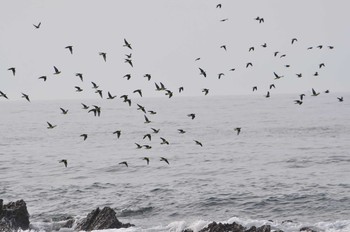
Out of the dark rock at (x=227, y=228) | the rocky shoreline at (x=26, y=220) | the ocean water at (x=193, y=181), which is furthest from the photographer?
the ocean water at (x=193, y=181)

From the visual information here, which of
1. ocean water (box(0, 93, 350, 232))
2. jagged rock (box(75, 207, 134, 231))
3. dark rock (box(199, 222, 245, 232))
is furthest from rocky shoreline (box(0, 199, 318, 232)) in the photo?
dark rock (box(199, 222, 245, 232))

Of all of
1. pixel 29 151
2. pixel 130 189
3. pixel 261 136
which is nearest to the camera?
pixel 130 189

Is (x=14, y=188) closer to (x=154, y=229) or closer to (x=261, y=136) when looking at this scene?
(x=154, y=229)

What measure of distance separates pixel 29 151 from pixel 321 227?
195 feet

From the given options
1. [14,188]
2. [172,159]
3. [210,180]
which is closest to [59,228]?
[14,188]

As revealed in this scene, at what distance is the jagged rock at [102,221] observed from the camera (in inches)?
1272

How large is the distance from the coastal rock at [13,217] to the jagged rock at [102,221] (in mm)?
3130

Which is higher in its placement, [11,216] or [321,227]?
[11,216]

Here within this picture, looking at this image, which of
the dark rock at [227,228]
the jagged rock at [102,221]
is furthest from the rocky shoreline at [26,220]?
the dark rock at [227,228]

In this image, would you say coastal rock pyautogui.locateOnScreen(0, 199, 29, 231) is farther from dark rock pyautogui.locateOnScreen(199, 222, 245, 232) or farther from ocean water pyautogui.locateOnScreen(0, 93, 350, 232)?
dark rock pyautogui.locateOnScreen(199, 222, 245, 232)

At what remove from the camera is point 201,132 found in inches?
4358

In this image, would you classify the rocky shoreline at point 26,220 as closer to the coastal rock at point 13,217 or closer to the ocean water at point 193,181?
the coastal rock at point 13,217

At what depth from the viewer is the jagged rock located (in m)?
32.3

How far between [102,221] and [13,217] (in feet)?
16.5
